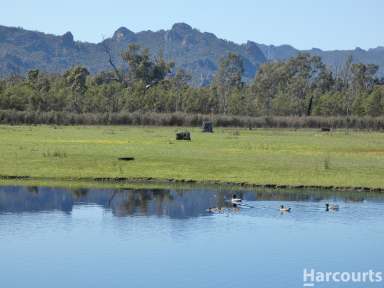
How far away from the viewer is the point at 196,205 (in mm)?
38750

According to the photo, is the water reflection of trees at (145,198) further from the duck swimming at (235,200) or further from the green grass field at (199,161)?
the green grass field at (199,161)

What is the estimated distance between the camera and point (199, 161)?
53.7 metres

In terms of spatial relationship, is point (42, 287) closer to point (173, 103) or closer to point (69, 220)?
point (69, 220)

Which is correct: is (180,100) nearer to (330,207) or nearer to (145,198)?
(145,198)

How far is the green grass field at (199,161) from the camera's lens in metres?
47.4

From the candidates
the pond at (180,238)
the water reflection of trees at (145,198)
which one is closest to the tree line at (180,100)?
the water reflection of trees at (145,198)

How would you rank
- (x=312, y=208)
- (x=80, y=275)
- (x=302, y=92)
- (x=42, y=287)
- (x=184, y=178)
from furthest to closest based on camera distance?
(x=302, y=92)
(x=184, y=178)
(x=312, y=208)
(x=80, y=275)
(x=42, y=287)

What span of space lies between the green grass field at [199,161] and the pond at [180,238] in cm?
443

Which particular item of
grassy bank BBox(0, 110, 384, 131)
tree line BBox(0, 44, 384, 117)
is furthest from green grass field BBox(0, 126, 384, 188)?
tree line BBox(0, 44, 384, 117)

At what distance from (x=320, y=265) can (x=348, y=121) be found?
94.4 m

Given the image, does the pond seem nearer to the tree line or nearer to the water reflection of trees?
the water reflection of trees

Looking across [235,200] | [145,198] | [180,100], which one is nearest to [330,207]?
[235,200]

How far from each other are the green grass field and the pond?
4.43 meters

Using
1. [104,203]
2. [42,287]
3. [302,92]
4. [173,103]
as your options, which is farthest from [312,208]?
[302,92]
